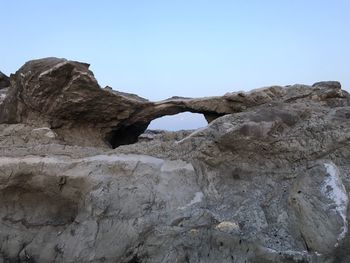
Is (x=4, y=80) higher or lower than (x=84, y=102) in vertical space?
higher

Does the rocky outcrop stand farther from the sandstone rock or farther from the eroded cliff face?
the sandstone rock

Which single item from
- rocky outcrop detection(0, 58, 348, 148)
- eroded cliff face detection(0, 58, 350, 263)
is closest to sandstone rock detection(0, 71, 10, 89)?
rocky outcrop detection(0, 58, 348, 148)

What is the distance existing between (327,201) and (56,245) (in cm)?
242

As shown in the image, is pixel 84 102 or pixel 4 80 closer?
pixel 84 102

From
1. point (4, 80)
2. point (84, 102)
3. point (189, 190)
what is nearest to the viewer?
point (189, 190)

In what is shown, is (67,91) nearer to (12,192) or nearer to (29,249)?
(12,192)

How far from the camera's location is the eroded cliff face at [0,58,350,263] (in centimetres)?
393

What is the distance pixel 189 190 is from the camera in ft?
14.1

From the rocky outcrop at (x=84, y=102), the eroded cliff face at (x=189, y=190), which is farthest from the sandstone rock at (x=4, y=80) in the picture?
the eroded cliff face at (x=189, y=190)

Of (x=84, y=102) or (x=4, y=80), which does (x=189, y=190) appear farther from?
(x=4, y=80)

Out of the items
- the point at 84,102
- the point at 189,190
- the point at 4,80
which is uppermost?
the point at 4,80

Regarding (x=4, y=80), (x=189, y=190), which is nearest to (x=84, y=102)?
(x=189, y=190)

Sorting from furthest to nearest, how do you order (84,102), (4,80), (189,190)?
1. (4,80)
2. (84,102)
3. (189,190)

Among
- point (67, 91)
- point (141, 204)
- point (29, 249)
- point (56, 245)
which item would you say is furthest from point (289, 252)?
point (67, 91)
